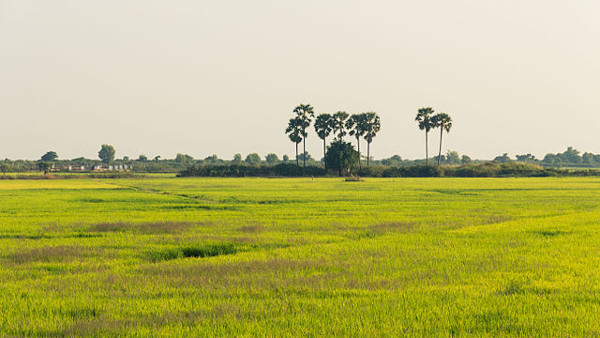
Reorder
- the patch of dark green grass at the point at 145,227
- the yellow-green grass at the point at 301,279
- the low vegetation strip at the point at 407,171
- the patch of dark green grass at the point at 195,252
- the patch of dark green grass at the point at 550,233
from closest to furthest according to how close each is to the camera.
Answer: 1. the yellow-green grass at the point at 301,279
2. the patch of dark green grass at the point at 195,252
3. the patch of dark green grass at the point at 550,233
4. the patch of dark green grass at the point at 145,227
5. the low vegetation strip at the point at 407,171

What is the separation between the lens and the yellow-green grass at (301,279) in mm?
8914

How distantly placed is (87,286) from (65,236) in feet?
31.5

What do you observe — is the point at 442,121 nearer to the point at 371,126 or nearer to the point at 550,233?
the point at 371,126

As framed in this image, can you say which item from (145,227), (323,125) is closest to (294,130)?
(323,125)

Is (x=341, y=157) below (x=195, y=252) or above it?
above

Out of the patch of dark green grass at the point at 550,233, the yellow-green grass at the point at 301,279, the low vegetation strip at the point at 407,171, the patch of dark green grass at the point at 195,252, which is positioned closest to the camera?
the yellow-green grass at the point at 301,279

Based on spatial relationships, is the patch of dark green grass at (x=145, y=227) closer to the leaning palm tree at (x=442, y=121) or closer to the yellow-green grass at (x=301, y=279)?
the yellow-green grass at (x=301, y=279)

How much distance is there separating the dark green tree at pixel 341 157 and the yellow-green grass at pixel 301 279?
93.6m

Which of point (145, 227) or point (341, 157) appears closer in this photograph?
point (145, 227)

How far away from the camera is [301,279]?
39.7ft

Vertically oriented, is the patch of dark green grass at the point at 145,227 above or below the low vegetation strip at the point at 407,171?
below

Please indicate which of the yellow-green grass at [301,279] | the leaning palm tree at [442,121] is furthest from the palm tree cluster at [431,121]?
the yellow-green grass at [301,279]

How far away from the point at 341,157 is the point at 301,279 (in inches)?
4151

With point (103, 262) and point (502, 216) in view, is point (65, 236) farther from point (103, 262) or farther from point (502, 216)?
point (502, 216)
